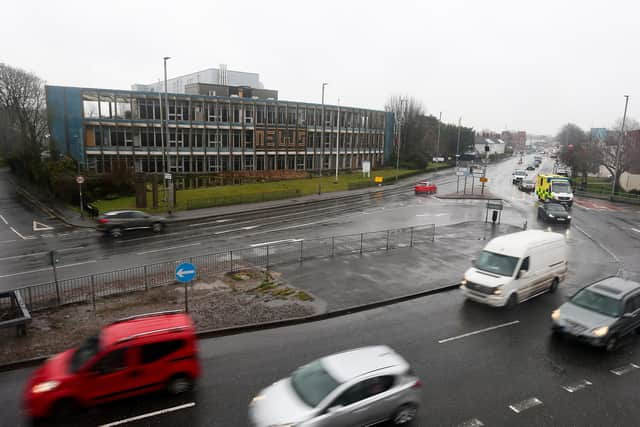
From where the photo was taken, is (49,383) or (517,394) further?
(517,394)

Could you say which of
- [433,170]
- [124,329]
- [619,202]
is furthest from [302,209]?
[433,170]

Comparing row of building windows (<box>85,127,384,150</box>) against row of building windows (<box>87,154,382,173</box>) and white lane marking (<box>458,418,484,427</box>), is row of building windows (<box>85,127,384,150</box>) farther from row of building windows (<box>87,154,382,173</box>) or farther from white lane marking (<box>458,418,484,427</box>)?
white lane marking (<box>458,418,484,427</box>)

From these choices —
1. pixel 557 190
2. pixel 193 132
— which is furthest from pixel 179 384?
pixel 193 132

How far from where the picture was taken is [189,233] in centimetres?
2770

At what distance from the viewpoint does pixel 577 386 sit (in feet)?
33.3

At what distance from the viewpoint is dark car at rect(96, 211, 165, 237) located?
26844 millimetres

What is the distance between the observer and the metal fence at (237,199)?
3703 cm

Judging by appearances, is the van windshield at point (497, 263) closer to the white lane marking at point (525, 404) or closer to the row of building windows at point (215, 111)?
the white lane marking at point (525, 404)

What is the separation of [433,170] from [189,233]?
67516 millimetres

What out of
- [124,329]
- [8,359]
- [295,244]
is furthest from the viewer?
[295,244]

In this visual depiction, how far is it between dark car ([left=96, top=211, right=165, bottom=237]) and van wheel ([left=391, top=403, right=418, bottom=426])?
2349 cm

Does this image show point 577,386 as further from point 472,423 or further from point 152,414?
point 152,414

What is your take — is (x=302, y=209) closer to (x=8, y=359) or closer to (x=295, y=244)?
(x=295, y=244)

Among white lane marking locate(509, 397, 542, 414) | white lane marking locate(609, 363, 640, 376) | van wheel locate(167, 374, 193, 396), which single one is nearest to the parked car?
white lane marking locate(609, 363, 640, 376)
